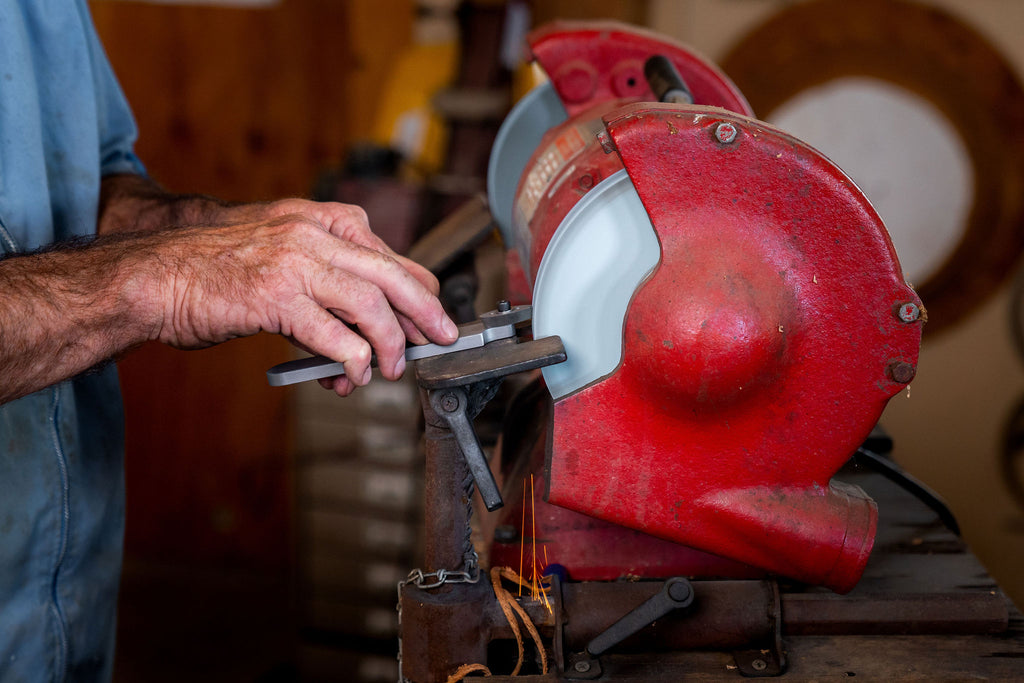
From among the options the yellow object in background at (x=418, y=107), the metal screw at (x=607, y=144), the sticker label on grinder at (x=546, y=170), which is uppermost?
the yellow object in background at (x=418, y=107)

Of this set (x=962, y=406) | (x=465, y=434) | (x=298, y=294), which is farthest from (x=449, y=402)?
(x=962, y=406)

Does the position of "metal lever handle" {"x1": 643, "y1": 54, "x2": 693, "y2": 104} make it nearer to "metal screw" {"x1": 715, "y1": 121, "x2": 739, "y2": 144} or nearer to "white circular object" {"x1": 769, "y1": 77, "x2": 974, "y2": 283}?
"metal screw" {"x1": 715, "y1": 121, "x2": 739, "y2": 144}

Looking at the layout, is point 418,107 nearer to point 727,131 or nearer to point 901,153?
point 901,153

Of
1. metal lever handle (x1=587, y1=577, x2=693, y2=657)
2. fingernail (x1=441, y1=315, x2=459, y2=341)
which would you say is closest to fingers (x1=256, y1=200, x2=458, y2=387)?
fingernail (x1=441, y1=315, x2=459, y2=341)

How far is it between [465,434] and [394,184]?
1595 mm

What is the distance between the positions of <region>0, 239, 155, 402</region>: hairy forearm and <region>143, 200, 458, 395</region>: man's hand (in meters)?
0.03

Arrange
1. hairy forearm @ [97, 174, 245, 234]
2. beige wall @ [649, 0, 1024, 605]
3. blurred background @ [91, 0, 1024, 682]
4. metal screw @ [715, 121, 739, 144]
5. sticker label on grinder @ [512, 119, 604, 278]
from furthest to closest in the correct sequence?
beige wall @ [649, 0, 1024, 605] < blurred background @ [91, 0, 1024, 682] < hairy forearm @ [97, 174, 245, 234] < sticker label on grinder @ [512, 119, 604, 278] < metal screw @ [715, 121, 739, 144]

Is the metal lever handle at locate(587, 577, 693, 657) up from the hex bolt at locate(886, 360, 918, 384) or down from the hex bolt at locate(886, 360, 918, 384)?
down

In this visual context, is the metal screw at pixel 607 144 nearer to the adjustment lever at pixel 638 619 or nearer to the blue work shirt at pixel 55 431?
the adjustment lever at pixel 638 619

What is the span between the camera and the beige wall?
2547 millimetres

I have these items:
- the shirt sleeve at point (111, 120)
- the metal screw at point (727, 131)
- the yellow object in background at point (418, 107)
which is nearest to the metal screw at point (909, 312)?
the metal screw at point (727, 131)

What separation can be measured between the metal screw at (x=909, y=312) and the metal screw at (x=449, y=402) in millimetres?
419

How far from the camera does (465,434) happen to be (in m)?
0.83

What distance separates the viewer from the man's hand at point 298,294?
82cm
